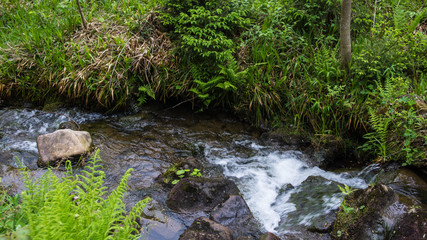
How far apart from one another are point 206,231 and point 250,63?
390 cm

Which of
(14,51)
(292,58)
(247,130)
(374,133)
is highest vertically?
(292,58)

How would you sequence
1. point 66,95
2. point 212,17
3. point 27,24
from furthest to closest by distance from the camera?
point 27,24
point 66,95
point 212,17

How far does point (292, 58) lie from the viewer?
6180 mm

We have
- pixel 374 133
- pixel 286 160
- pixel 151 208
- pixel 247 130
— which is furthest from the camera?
pixel 247 130

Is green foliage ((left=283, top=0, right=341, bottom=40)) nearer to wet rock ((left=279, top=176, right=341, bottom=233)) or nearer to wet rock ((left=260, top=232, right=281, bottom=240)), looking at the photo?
wet rock ((left=279, top=176, right=341, bottom=233))

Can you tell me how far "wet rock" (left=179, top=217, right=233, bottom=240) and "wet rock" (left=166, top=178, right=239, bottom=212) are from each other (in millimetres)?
521

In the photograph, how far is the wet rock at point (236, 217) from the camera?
373 cm

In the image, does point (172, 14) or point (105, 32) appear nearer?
point (172, 14)

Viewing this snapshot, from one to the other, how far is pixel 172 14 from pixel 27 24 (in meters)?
4.12

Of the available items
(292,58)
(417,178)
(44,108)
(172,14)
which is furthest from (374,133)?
(44,108)

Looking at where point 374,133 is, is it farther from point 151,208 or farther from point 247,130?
point 151,208

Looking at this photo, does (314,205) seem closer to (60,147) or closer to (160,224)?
(160,224)

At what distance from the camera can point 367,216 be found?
10.9 feet

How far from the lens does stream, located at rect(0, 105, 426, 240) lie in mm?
4066
